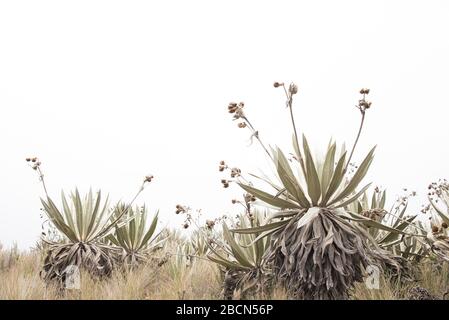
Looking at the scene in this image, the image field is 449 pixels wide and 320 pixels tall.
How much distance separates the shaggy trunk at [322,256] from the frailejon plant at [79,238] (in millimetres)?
2463

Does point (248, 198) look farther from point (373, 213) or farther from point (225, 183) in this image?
point (373, 213)

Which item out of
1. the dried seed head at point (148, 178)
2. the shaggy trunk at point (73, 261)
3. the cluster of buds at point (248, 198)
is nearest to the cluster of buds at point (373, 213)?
the cluster of buds at point (248, 198)

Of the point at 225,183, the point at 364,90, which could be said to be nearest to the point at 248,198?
the point at 225,183

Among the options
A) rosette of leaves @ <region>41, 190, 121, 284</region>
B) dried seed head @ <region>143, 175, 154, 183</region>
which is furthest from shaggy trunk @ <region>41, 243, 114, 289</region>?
dried seed head @ <region>143, 175, 154, 183</region>

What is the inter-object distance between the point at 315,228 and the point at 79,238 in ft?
10.4

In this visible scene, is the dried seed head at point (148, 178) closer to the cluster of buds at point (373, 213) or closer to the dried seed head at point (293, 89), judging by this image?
the dried seed head at point (293, 89)

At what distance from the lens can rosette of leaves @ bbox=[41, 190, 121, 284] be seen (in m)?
5.52

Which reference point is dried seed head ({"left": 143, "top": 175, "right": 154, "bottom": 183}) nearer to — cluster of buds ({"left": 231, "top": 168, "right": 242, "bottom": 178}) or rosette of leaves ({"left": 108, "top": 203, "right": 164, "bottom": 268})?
rosette of leaves ({"left": 108, "top": 203, "right": 164, "bottom": 268})

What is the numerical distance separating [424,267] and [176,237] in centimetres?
644

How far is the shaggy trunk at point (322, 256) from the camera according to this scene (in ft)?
12.9

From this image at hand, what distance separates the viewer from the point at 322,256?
3.88 m
